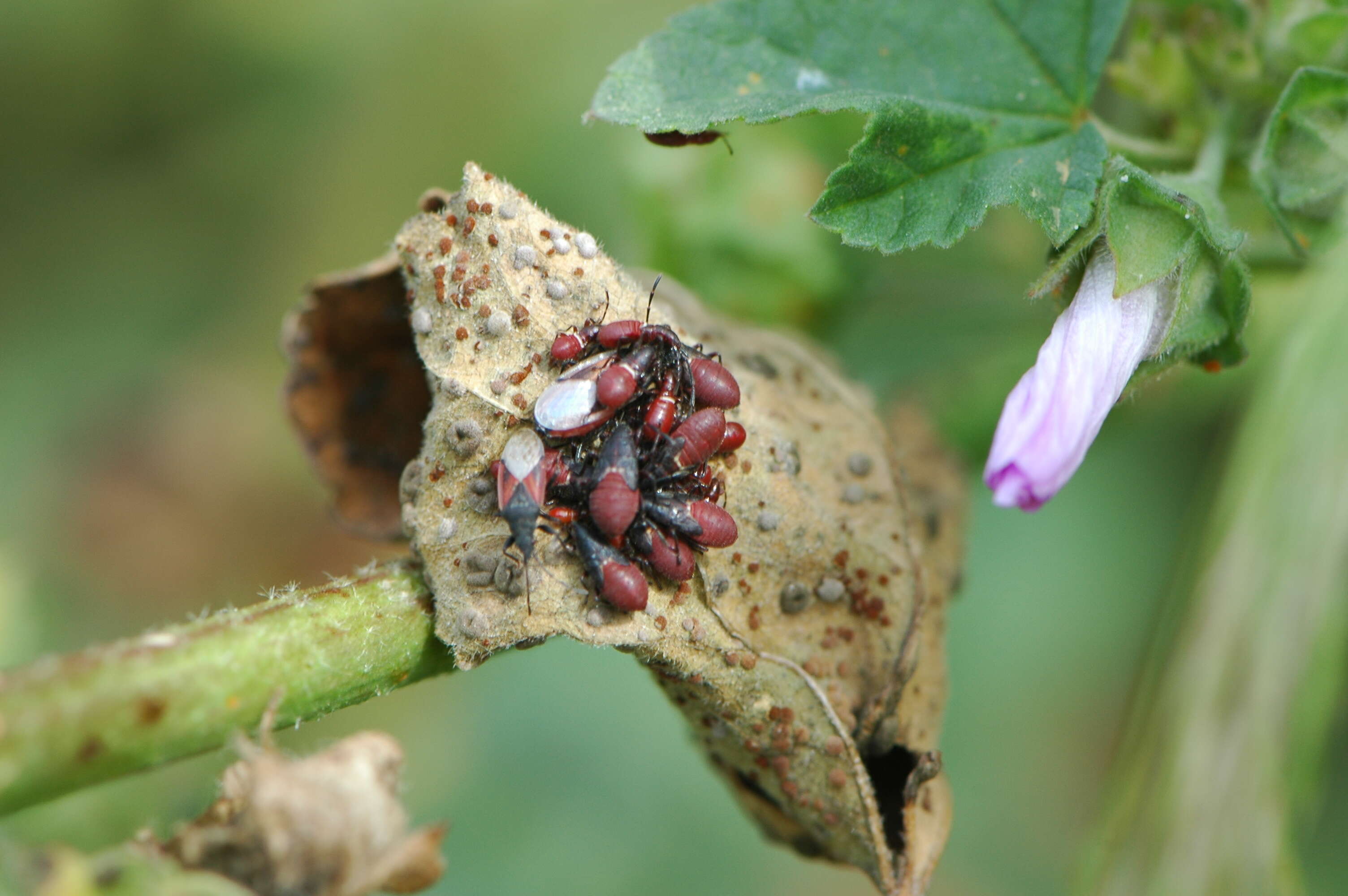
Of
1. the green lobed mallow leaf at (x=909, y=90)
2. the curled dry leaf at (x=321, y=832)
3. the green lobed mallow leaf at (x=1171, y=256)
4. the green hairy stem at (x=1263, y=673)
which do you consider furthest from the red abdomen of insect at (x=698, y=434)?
the green hairy stem at (x=1263, y=673)

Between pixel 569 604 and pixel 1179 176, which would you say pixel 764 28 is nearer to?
pixel 1179 176

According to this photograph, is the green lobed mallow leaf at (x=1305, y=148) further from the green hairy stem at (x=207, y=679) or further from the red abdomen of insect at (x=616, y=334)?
the green hairy stem at (x=207, y=679)

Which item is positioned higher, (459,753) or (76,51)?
(76,51)

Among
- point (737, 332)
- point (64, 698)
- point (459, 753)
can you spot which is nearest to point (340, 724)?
point (459, 753)

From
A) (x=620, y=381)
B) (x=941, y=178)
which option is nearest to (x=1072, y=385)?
(x=941, y=178)

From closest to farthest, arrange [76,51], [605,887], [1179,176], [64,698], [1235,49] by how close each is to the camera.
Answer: [64,698], [1179,176], [1235,49], [605,887], [76,51]

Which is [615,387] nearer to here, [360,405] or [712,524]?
[712,524]

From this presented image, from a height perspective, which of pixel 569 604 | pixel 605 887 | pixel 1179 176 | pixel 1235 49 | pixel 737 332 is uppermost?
pixel 1235 49
